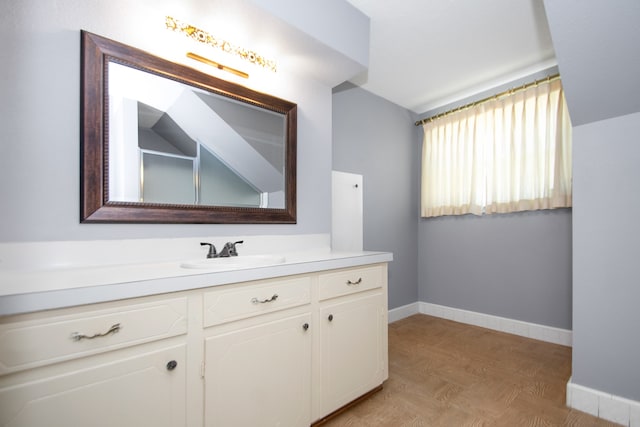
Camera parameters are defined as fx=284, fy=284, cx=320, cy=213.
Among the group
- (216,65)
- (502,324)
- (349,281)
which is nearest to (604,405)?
(502,324)

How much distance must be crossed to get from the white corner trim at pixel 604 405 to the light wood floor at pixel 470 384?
0.05 m

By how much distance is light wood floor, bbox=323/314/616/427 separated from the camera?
5.25 feet

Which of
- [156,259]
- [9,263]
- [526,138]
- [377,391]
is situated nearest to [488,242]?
[526,138]

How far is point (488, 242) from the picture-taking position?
3.01 m

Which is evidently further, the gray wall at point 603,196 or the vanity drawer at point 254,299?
the gray wall at point 603,196

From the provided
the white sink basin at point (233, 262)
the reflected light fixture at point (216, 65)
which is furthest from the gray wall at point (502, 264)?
the reflected light fixture at point (216, 65)

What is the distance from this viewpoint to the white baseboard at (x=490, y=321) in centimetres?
258

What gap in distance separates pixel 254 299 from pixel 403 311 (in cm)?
258

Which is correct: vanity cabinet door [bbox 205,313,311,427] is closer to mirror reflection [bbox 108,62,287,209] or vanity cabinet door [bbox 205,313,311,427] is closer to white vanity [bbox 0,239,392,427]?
white vanity [bbox 0,239,392,427]

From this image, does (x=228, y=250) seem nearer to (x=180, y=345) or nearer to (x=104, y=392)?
(x=180, y=345)

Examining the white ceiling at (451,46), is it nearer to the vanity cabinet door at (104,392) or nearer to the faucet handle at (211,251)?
the faucet handle at (211,251)

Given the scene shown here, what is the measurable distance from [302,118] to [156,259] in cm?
135

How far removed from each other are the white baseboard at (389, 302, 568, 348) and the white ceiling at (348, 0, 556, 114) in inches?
94.7

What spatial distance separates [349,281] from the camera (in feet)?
5.41
